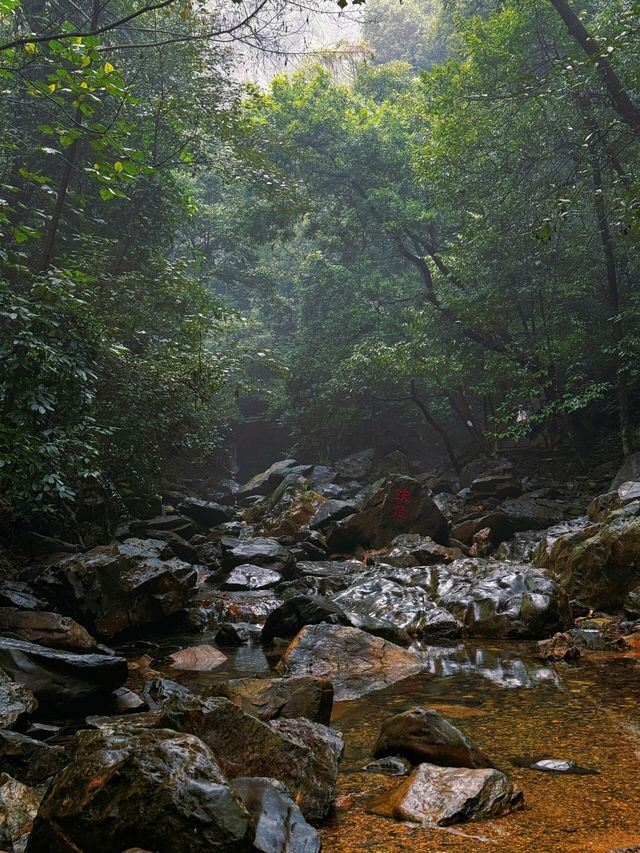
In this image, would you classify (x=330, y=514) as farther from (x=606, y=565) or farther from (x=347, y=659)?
(x=347, y=659)

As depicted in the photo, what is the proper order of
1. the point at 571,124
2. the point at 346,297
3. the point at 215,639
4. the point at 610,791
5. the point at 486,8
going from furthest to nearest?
the point at 346,297, the point at 486,8, the point at 571,124, the point at 215,639, the point at 610,791

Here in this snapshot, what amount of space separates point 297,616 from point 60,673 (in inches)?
121

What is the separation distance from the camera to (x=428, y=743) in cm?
308

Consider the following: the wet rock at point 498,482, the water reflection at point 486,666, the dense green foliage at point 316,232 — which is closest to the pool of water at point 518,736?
the water reflection at point 486,666

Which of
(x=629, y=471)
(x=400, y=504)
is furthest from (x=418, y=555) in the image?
(x=629, y=471)

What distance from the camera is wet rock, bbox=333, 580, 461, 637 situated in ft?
22.8

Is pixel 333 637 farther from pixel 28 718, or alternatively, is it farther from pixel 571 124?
pixel 571 124

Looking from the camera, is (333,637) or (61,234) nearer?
(333,637)

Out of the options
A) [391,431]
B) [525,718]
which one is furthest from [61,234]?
[391,431]

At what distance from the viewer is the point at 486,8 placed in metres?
21.1

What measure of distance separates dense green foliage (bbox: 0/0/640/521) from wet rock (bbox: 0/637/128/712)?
6.95ft

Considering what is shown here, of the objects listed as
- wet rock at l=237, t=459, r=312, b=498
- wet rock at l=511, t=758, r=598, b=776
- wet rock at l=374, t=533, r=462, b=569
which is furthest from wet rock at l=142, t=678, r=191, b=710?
wet rock at l=237, t=459, r=312, b=498

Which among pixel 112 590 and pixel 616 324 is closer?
pixel 112 590

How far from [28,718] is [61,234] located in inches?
424
